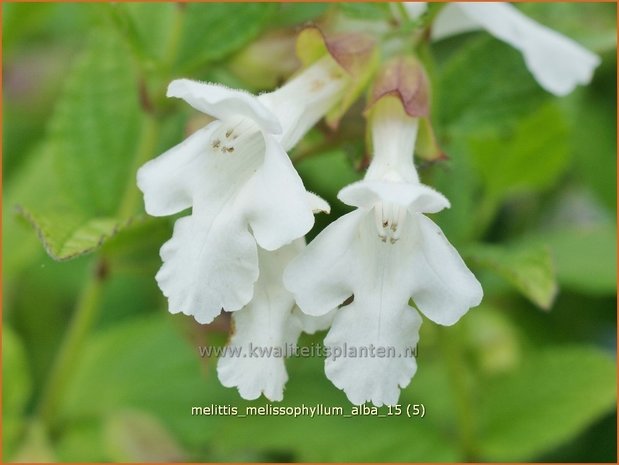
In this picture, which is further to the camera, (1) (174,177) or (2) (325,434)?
Answer: (2) (325,434)

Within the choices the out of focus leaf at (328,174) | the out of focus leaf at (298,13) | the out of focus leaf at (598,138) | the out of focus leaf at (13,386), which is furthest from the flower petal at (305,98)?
the out of focus leaf at (598,138)

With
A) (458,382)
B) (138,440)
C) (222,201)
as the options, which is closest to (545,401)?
(458,382)

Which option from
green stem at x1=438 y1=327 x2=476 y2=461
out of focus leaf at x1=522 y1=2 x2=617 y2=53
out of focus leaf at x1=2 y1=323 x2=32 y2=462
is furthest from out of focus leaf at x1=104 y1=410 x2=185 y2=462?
out of focus leaf at x1=522 y1=2 x2=617 y2=53

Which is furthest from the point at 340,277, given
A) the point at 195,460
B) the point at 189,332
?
the point at 195,460

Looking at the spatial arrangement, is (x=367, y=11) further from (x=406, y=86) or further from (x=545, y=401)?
(x=545, y=401)

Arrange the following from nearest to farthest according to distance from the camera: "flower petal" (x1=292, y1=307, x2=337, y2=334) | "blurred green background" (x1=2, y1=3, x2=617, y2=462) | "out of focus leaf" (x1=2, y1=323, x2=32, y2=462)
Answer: "flower petal" (x1=292, y1=307, x2=337, y2=334)
"blurred green background" (x1=2, y1=3, x2=617, y2=462)
"out of focus leaf" (x1=2, y1=323, x2=32, y2=462)

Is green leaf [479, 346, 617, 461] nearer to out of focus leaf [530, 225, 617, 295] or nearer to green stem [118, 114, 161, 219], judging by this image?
out of focus leaf [530, 225, 617, 295]

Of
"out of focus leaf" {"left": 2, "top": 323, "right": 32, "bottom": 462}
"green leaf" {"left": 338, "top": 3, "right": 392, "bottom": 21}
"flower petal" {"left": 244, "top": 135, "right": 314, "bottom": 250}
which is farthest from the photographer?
"out of focus leaf" {"left": 2, "top": 323, "right": 32, "bottom": 462}

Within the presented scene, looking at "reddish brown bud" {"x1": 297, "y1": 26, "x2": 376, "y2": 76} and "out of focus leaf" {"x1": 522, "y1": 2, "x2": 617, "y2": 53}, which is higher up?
"reddish brown bud" {"x1": 297, "y1": 26, "x2": 376, "y2": 76}

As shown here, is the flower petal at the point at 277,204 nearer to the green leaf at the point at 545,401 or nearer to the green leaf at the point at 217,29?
the green leaf at the point at 217,29
